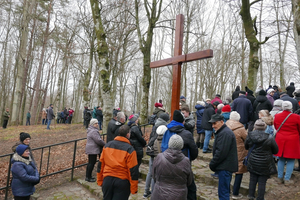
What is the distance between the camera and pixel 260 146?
12.5 ft

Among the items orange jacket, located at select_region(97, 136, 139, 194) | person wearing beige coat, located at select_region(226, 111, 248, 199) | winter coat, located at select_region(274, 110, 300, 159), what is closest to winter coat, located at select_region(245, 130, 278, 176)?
person wearing beige coat, located at select_region(226, 111, 248, 199)

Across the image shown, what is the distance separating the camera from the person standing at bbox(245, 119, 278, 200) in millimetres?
3764

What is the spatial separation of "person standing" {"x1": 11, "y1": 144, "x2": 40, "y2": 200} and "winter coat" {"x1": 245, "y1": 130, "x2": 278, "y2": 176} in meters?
4.01

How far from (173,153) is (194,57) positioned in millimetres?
2310

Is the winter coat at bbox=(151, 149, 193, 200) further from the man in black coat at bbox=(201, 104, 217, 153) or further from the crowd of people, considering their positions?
the man in black coat at bbox=(201, 104, 217, 153)

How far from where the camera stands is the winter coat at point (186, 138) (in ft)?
11.9

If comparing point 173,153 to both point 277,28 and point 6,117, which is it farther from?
point 277,28

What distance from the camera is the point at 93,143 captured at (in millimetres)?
5492

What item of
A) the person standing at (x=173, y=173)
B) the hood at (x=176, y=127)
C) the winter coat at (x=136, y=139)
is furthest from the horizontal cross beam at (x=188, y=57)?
the person standing at (x=173, y=173)

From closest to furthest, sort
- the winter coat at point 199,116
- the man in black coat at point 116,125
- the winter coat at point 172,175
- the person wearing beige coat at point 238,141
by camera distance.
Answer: the winter coat at point 172,175 → the person wearing beige coat at point 238,141 → the man in black coat at point 116,125 → the winter coat at point 199,116

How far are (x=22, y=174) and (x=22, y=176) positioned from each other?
0.11 feet

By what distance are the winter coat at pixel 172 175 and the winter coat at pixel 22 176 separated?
245 centimetres

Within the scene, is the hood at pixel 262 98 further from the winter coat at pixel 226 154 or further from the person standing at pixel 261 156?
the winter coat at pixel 226 154

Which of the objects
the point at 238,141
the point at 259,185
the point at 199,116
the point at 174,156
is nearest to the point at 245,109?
the point at 199,116
